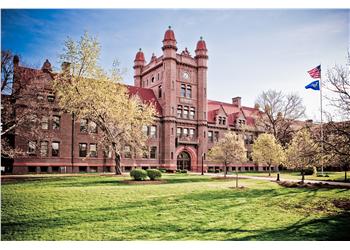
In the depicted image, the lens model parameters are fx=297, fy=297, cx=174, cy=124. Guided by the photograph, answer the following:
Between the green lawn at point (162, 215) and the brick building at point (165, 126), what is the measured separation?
13.0 meters

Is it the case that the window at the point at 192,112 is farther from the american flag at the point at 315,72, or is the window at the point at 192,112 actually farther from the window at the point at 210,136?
the american flag at the point at 315,72

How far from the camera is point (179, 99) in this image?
3281cm

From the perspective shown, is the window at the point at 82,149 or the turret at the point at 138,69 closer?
the window at the point at 82,149

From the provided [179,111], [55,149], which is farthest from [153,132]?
[55,149]

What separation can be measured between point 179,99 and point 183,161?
701 centimetres

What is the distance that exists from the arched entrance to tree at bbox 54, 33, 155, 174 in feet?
44.2

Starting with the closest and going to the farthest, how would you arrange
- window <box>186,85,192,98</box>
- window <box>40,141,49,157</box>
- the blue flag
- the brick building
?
the blue flag
window <box>40,141,49,157</box>
the brick building
window <box>186,85,192,98</box>

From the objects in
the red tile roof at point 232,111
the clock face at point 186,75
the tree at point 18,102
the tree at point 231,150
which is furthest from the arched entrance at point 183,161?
the tree at point 18,102

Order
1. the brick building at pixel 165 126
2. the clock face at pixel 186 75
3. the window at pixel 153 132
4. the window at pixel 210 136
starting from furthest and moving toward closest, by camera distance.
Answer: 1. the window at pixel 210 136
2. the clock face at pixel 186 75
3. the window at pixel 153 132
4. the brick building at pixel 165 126

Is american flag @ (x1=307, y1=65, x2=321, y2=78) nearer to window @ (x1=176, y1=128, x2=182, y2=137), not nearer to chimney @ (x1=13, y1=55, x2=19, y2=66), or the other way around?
chimney @ (x1=13, y1=55, x2=19, y2=66)

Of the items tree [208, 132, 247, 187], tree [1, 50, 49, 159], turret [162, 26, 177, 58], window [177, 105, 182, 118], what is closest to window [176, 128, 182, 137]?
window [177, 105, 182, 118]

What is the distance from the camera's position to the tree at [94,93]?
19.4 metres

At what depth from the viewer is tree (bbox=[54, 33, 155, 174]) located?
19.4 metres
